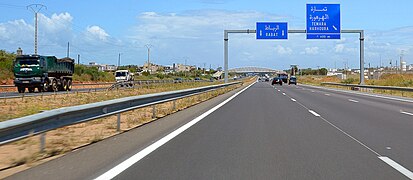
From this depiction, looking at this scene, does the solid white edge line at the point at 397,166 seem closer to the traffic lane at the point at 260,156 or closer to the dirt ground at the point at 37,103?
the traffic lane at the point at 260,156

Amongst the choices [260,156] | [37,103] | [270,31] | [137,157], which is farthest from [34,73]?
[260,156]

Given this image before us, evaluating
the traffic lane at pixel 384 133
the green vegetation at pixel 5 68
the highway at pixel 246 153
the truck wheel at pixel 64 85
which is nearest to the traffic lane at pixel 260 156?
the highway at pixel 246 153

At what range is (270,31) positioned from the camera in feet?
151

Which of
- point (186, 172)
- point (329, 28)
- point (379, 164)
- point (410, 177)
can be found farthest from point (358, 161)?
point (329, 28)

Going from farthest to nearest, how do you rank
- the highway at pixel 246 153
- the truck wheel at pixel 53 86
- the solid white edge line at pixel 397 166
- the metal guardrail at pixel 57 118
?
the truck wheel at pixel 53 86 < the metal guardrail at pixel 57 118 < the highway at pixel 246 153 < the solid white edge line at pixel 397 166

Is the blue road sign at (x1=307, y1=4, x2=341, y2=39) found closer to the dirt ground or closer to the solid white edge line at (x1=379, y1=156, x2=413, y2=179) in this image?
the dirt ground

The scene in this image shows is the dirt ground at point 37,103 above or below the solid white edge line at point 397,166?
above

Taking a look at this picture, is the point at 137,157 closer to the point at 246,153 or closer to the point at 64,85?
the point at 246,153

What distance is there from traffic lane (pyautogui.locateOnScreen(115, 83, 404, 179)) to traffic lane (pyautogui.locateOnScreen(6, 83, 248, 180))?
1.75ft

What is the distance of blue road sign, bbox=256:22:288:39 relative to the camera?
45625 millimetres

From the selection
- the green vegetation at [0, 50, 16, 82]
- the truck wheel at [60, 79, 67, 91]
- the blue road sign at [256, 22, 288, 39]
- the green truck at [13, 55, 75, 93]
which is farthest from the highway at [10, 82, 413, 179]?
Result: the green vegetation at [0, 50, 16, 82]

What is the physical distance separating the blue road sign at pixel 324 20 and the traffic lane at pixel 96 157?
3266cm

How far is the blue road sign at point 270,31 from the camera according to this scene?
150ft

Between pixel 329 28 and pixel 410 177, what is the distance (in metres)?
37.5
